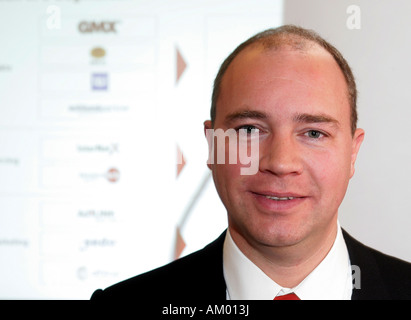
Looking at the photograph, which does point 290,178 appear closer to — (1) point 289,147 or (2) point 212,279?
(1) point 289,147

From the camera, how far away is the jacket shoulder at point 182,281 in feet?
3.20

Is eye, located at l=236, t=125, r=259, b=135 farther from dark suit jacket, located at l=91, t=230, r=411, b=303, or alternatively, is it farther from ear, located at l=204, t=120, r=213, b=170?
dark suit jacket, located at l=91, t=230, r=411, b=303

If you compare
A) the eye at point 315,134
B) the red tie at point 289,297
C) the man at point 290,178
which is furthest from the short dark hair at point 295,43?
the red tie at point 289,297

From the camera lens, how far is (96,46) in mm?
1513

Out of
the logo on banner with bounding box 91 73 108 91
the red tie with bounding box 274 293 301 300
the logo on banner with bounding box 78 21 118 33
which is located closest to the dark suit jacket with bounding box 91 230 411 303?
the red tie with bounding box 274 293 301 300

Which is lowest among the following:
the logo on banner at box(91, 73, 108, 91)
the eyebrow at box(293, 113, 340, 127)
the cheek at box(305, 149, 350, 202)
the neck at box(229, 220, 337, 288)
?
the neck at box(229, 220, 337, 288)

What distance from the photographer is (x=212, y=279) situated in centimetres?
97

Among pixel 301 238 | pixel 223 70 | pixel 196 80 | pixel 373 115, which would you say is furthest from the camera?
pixel 196 80

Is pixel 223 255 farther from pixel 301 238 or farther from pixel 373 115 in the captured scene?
pixel 373 115

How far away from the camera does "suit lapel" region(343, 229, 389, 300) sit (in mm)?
930

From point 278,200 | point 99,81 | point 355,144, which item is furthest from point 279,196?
point 99,81
